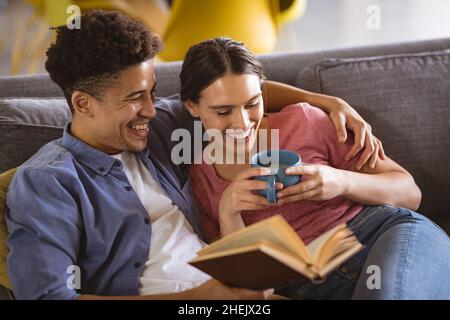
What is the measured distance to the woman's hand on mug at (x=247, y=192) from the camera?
4.17 feet

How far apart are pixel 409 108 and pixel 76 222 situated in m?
1.04

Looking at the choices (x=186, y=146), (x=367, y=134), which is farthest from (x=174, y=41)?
(x=367, y=134)

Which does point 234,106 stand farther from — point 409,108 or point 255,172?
point 409,108

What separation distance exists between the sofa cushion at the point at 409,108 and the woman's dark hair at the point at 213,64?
410 mm

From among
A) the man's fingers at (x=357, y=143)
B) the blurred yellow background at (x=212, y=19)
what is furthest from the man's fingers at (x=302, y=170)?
the blurred yellow background at (x=212, y=19)

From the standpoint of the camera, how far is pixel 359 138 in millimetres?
1527

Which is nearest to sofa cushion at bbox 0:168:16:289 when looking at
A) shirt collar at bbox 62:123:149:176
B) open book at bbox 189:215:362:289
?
shirt collar at bbox 62:123:149:176

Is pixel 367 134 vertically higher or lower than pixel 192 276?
higher

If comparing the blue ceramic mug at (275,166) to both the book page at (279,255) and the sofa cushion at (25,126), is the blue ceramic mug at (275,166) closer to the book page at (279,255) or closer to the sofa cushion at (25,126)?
the book page at (279,255)

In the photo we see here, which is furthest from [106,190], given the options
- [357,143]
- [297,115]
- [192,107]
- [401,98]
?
[401,98]

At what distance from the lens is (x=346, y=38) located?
4043 millimetres

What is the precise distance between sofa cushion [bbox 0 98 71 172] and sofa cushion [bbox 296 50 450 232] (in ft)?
2.55
